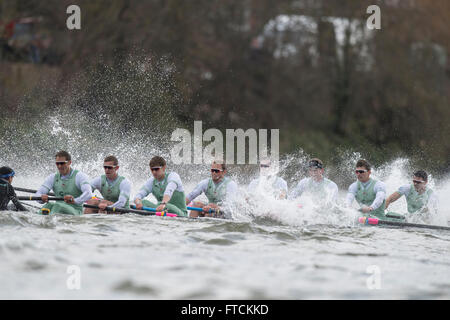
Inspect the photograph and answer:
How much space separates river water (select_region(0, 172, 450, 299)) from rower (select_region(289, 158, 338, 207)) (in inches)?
58.7

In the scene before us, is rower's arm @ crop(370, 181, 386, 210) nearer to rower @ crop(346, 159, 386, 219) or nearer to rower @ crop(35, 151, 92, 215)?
rower @ crop(346, 159, 386, 219)

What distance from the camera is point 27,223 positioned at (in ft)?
28.1

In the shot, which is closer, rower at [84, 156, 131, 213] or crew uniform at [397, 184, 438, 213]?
rower at [84, 156, 131, 213]

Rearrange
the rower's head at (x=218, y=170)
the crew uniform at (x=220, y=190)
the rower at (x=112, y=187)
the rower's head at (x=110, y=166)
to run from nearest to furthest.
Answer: the rower at (x=112, y=187)
the rower's head at (x=110, y=166)
the rower's head at (x=218, y=170)
the crew uniform at (x=220, y=190)

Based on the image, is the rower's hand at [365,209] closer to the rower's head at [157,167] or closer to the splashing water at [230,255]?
the splashing water at [230,255]

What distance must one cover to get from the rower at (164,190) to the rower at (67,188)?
822 mm

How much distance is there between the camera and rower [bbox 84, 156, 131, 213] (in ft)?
34.6

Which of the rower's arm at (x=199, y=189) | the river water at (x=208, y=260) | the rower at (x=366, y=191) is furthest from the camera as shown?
the rower at (x=366, y=191)

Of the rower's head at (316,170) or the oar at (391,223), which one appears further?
the rower's head at (316,170)

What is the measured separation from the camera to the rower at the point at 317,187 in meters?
11.9

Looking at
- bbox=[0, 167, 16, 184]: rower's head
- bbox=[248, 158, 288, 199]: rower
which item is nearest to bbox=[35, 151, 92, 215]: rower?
bbox=[0, 167, 16, 184]: rower's head

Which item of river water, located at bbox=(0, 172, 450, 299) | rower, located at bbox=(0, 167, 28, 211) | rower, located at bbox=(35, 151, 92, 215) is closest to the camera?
river water, located at bbox=(0, 172, 450, 299)

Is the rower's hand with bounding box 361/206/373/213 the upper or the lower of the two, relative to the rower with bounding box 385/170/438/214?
lower

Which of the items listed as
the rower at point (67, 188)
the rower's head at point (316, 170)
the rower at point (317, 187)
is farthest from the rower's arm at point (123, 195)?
the rower's head at point (316, 170)
